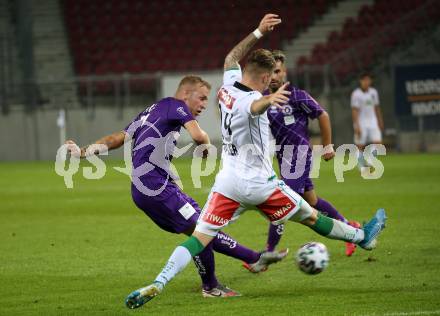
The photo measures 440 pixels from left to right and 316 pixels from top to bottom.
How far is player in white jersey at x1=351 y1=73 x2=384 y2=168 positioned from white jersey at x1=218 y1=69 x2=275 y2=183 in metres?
14.2

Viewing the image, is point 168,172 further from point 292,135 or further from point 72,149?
point 292,135

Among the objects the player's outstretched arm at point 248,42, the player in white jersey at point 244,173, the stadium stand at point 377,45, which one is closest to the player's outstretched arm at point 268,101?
the player in white jersey at point 244,173

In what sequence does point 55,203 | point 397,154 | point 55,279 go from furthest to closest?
1. point 397,154
2. point 55,203
3. point 55,279

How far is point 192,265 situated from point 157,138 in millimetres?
2367

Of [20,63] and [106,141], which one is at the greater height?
[106,141]

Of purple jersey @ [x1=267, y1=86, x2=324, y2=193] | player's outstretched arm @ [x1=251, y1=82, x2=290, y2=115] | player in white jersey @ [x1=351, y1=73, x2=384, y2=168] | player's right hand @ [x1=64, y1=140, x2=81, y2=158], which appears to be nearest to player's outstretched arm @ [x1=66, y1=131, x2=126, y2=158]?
player's right hand @ [x1=64, y1=140, x2=81, y2=158]

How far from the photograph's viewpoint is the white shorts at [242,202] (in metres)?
7.89

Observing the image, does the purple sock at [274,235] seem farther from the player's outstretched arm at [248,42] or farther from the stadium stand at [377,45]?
the stadium stand at [377,45]

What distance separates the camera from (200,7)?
123 ft

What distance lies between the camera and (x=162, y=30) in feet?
122

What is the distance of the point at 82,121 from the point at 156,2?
7971mm

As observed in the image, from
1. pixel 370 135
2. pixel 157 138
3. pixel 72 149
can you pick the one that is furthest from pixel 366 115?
pixel 72 149

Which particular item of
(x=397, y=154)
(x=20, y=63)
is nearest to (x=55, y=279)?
(x=397, y=154)

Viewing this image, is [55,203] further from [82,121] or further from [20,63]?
[20,63]
